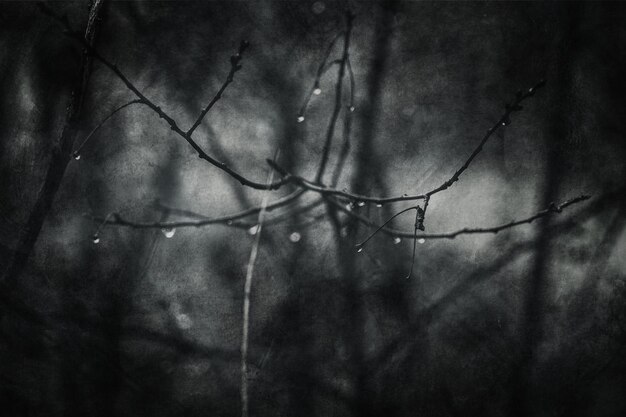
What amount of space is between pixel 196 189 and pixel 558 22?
191 centimetres

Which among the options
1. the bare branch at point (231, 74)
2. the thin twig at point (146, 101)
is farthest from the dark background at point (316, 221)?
the bare branch at point (231, 74)

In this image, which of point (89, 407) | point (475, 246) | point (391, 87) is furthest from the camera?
point (391, 87)

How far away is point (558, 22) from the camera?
95.0 inches

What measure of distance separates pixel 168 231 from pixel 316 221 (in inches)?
26.2

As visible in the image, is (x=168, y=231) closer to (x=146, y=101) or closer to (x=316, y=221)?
(x=316, y=221)

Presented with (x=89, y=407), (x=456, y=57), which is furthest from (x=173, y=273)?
(x=456, y=57)

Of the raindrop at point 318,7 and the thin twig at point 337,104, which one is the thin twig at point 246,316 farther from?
the raindrop at point 318,7

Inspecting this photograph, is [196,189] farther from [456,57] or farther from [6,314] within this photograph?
[456,57]

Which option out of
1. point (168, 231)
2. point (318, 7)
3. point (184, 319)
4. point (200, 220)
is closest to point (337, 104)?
point (318, 7)

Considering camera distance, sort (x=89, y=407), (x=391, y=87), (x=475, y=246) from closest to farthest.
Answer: (x=89, y=407), (x=475, y=246), (x=391, y=87)

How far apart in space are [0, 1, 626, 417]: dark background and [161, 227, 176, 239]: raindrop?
1.2 inches

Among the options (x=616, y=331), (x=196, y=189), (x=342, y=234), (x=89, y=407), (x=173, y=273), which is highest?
(x=196, y=189)

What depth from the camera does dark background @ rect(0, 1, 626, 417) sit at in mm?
2119

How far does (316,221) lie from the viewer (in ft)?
7.48
